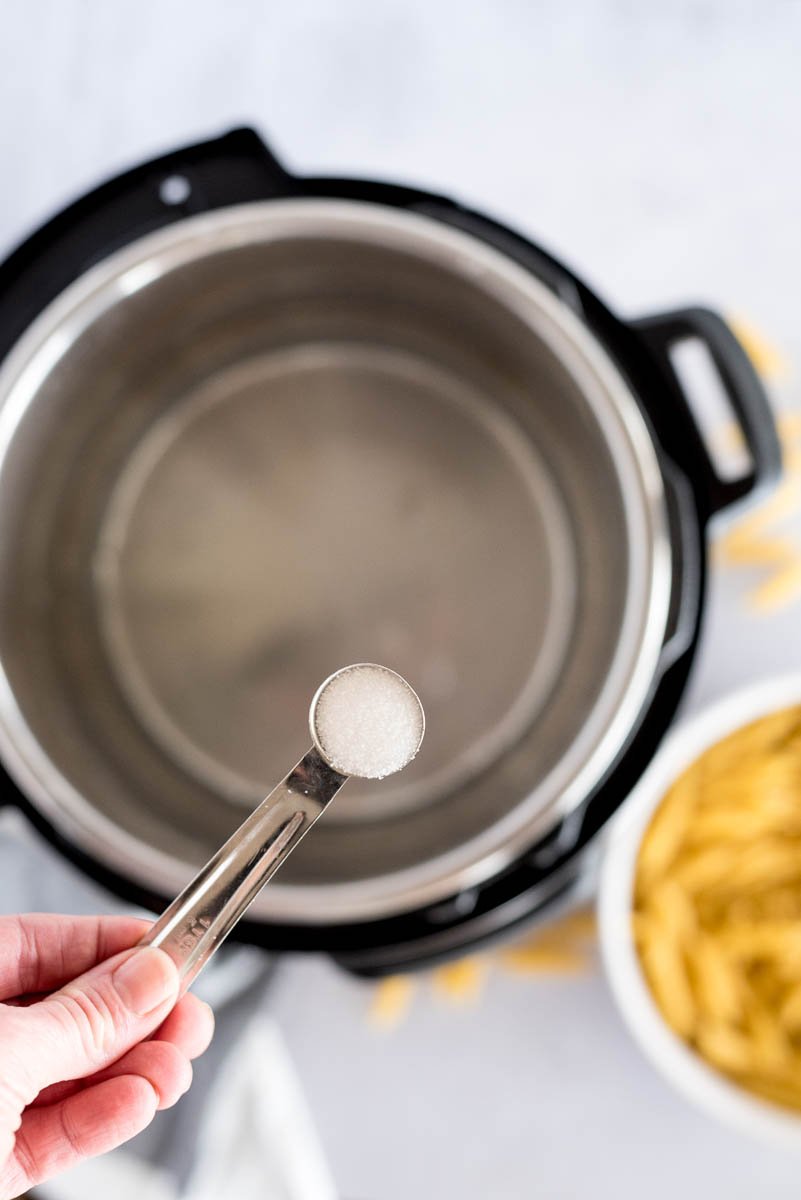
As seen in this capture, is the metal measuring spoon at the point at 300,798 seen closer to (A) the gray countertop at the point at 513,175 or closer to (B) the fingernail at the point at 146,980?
(B) the fingernail at the point at 146,980

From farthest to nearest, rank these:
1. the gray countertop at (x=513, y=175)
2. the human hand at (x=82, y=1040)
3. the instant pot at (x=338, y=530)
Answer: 1. the gray countertop at (x=513, y=175)
2. the instant pot at (x=338, y=530)
3. the human hand at (x=82, y=1040)

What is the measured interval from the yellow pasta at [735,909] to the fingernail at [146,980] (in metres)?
0.38

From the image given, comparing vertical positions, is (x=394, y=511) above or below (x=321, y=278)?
below

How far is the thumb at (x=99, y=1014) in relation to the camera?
0.46 m

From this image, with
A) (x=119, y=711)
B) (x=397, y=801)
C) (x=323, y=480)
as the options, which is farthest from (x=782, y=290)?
(x=119, y=711)

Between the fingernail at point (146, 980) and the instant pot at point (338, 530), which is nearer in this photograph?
the fingernail at point (146, 980)

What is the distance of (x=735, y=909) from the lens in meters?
0.72

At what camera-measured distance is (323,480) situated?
0.82 metres

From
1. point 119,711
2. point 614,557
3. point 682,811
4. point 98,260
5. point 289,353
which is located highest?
point 98,260

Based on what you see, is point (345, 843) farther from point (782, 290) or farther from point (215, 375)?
point (782, 290)

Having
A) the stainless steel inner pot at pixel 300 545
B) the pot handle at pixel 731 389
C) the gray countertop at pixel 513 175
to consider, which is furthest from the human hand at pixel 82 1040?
the pot handle at pixel 731 389

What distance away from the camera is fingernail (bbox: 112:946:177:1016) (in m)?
0.46

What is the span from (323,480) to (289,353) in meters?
0.12

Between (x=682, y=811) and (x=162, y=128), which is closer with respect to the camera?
(x=682, y=811)
